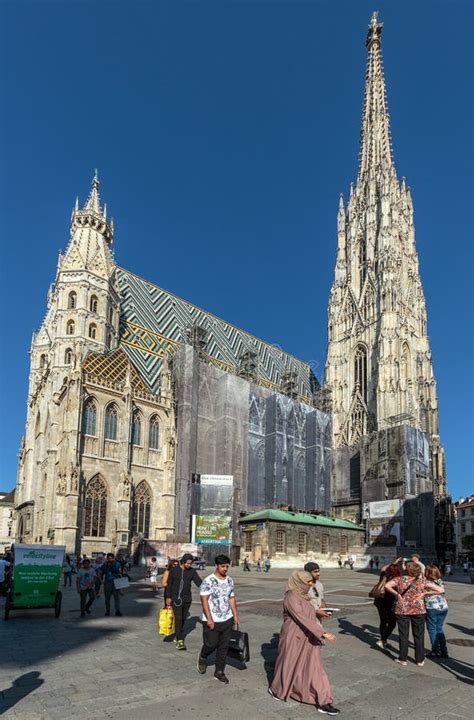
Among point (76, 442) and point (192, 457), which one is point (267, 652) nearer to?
point (76, 442)

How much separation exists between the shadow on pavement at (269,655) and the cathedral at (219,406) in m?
25.8

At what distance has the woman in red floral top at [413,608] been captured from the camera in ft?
24.1

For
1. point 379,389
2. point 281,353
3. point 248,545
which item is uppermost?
point 281,353

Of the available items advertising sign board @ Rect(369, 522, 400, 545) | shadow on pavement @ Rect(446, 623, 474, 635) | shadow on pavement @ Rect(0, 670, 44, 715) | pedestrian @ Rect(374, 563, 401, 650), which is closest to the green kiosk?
shadow on pavement @ Rect(0, 670, 44, 715)

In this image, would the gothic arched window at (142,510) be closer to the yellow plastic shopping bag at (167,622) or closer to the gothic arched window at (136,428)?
the gothic arched window at (136,428)

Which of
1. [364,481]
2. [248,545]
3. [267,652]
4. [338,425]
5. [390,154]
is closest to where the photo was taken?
[267,652]

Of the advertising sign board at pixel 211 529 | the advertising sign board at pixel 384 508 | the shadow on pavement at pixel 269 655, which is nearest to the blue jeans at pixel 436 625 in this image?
the shadow on pavement at pixel 269 655

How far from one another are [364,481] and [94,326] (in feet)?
94.6

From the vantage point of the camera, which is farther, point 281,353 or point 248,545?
point 281,353

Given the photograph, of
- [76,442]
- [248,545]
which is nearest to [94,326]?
[76,442]

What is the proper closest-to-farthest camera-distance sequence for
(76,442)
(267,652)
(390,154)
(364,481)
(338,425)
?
(267,652) < (76,442) < (364,481) < (338,425) < (390,154)

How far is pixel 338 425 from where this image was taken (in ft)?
194

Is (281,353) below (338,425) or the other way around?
the other way around

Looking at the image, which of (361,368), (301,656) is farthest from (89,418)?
(361,368)
